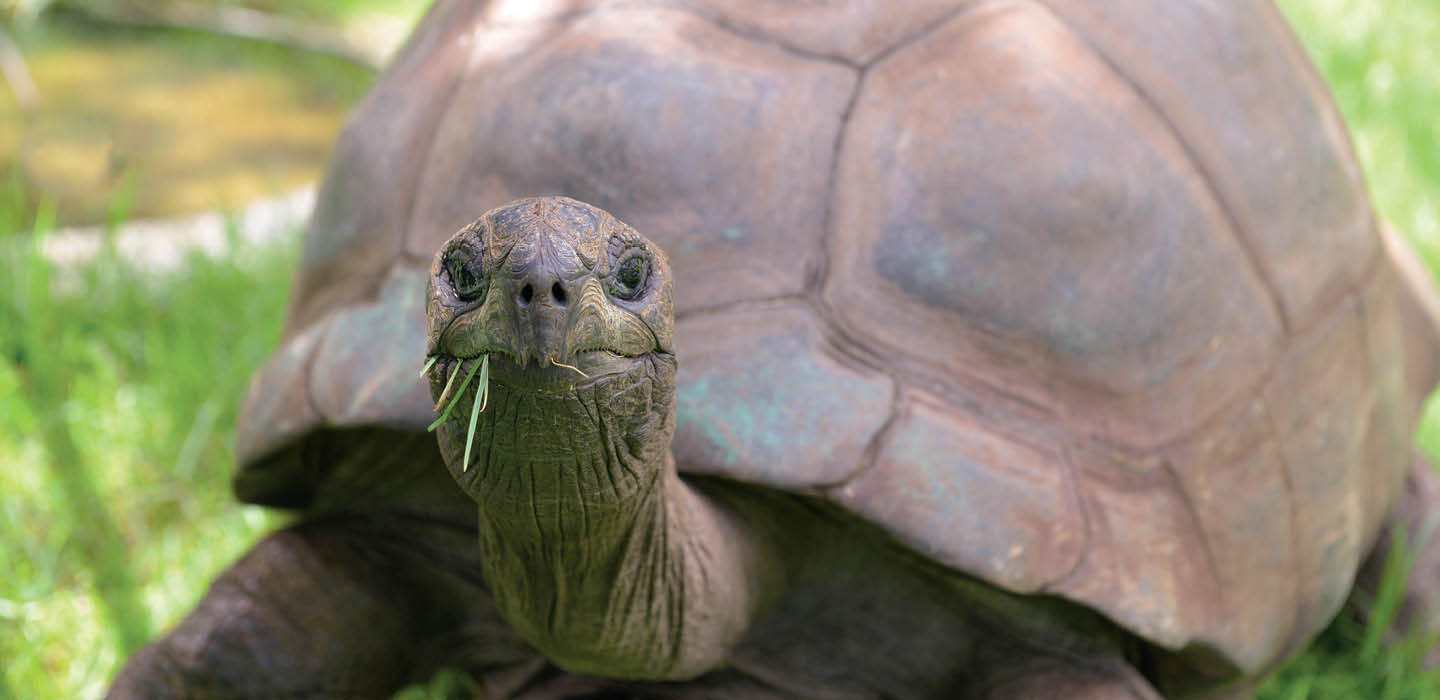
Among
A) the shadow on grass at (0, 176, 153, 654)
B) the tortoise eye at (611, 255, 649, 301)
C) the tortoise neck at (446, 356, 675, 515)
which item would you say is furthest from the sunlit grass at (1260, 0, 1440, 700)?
the shadow on grass at (0, 176, 153, 654)

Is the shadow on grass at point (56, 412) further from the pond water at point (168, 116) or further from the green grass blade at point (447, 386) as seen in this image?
the green grass blade at point (447, 386)

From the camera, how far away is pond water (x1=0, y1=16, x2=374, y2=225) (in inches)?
212

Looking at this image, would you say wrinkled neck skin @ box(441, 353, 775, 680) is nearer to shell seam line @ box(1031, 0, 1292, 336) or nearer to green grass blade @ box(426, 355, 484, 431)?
green grass blade @ box(426, 355, 484, 431)

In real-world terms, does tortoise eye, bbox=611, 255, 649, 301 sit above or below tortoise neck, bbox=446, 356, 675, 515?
above

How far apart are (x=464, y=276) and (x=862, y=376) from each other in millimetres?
719

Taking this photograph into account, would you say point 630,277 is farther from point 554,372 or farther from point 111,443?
point 111,443

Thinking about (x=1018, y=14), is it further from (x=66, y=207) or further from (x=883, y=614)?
(x=66, y=207)

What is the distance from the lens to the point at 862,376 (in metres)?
1.99

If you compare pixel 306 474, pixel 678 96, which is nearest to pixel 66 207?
pixel 306 474

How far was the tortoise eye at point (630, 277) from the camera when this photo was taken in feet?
4.76

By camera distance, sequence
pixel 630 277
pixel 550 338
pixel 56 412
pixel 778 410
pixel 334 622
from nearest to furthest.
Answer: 1. pixel 550 338
2. pixel 630 277
3. pixel 778 410
4. pixel 334 622
5. pixel 56 412

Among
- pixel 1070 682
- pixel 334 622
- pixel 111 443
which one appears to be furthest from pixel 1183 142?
pixel 111 443

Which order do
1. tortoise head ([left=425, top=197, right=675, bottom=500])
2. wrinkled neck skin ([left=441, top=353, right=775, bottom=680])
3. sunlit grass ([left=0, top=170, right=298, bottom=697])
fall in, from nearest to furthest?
tortoise head ([left=425, top=197, right=675, bottom=500]), wrinkled neck skin ([left=441, top=353, right=775, bottom=680]), sunlit grass ([left=0, top=170, right=298, bottom=697])

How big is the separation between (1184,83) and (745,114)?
76cm
